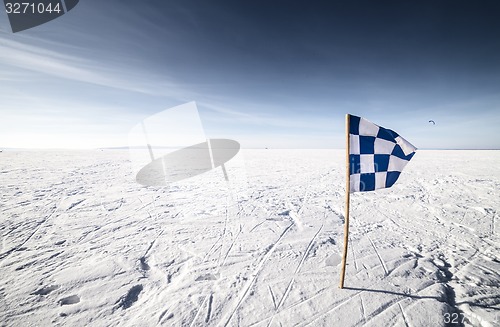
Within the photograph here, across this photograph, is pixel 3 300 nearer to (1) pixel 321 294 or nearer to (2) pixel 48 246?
(2) pixel 48 246

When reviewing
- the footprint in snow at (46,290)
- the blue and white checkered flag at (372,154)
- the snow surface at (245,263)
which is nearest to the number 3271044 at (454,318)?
the snow surface at (245,263)

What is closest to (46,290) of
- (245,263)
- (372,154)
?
(245,263)

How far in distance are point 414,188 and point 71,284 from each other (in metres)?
13.1

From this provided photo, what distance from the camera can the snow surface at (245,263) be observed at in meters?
2.96

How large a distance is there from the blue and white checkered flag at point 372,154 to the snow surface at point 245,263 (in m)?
1.77

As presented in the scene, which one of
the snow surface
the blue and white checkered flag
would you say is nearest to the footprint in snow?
the snow surface

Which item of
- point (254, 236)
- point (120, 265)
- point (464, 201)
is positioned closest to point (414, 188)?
point (464, 201)

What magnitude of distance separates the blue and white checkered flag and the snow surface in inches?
69.8

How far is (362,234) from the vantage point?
17.7 feet

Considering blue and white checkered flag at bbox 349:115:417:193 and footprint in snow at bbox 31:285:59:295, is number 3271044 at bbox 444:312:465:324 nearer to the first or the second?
blue and white checkered flag at bbox 349:115:417:193

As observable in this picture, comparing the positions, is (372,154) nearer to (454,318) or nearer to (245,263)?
(454,318)

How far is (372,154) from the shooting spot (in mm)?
3367

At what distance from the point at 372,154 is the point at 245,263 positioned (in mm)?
3095

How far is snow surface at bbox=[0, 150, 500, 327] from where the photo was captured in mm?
2955
